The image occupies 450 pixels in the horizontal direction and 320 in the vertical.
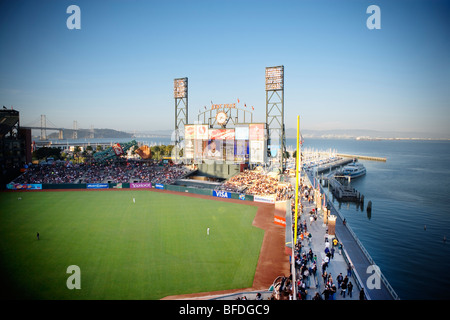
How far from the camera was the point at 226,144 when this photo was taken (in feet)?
157

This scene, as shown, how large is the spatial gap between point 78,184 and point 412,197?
63179 millimetres

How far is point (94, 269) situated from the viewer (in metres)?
17.6

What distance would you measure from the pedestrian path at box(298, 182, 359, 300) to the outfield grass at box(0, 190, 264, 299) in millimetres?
3913

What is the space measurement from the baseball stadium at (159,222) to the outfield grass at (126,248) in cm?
8

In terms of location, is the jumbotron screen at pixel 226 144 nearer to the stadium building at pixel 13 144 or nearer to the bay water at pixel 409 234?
the bay water at pixel 409 234

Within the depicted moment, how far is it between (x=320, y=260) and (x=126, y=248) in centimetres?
1460

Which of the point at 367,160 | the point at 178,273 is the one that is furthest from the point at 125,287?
the point at 367,160

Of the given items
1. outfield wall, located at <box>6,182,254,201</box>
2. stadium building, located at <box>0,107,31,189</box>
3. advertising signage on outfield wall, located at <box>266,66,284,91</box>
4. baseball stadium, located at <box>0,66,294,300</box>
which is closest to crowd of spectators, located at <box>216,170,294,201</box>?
baseball stadium, located at <box>0,66,294,300</box>

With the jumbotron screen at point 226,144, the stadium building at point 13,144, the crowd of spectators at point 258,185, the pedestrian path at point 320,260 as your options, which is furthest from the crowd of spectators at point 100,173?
the pedestrian path at point 320,260

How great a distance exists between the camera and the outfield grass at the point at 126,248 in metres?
15.7

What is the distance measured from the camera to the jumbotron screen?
44938 millimetres

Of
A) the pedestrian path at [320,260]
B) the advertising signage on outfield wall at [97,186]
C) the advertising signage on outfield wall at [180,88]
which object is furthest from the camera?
the advertising signage on outfield wall at [180,88]

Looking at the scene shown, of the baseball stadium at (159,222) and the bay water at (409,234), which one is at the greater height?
the baseball stadium at (159,222)
